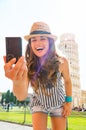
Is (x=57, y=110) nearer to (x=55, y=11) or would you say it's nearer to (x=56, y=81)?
(x=56, y=81)

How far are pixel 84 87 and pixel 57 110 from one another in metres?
0.73

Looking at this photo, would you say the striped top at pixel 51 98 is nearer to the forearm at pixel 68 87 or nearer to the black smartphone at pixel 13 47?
the forearm at pixel 68 87

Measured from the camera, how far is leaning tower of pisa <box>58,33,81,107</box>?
5.85 feet

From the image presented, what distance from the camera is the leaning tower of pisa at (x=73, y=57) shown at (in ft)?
5.85

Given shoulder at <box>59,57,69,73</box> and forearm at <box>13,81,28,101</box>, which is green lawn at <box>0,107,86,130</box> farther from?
forearm at <box>13,81,28,101</box>

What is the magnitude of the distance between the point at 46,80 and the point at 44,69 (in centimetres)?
6

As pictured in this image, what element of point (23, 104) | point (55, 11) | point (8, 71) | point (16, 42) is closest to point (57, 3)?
point (55, 11)

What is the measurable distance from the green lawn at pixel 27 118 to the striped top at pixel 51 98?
2.16 ft

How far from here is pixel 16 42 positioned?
1.01m

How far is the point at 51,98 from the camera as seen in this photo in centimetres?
114

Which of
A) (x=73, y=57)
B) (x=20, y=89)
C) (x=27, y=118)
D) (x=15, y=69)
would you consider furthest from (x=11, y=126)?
(x=15, y=69)

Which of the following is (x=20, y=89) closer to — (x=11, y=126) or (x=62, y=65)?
(x=62, y=65)

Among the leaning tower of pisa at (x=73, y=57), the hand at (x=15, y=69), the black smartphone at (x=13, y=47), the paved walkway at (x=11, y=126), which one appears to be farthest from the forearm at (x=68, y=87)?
the paved walkway at (x=11, y=126)

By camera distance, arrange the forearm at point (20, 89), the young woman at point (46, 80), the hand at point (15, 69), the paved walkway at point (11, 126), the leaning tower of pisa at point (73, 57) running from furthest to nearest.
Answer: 1. the paved walkway at point (11, 126)
2. the leaning tower of pisa at point (73, 57)
3. the young woman at point (46, 80)
4. the forearm at point (20, 89)
5. the hand at point (15, 69)
